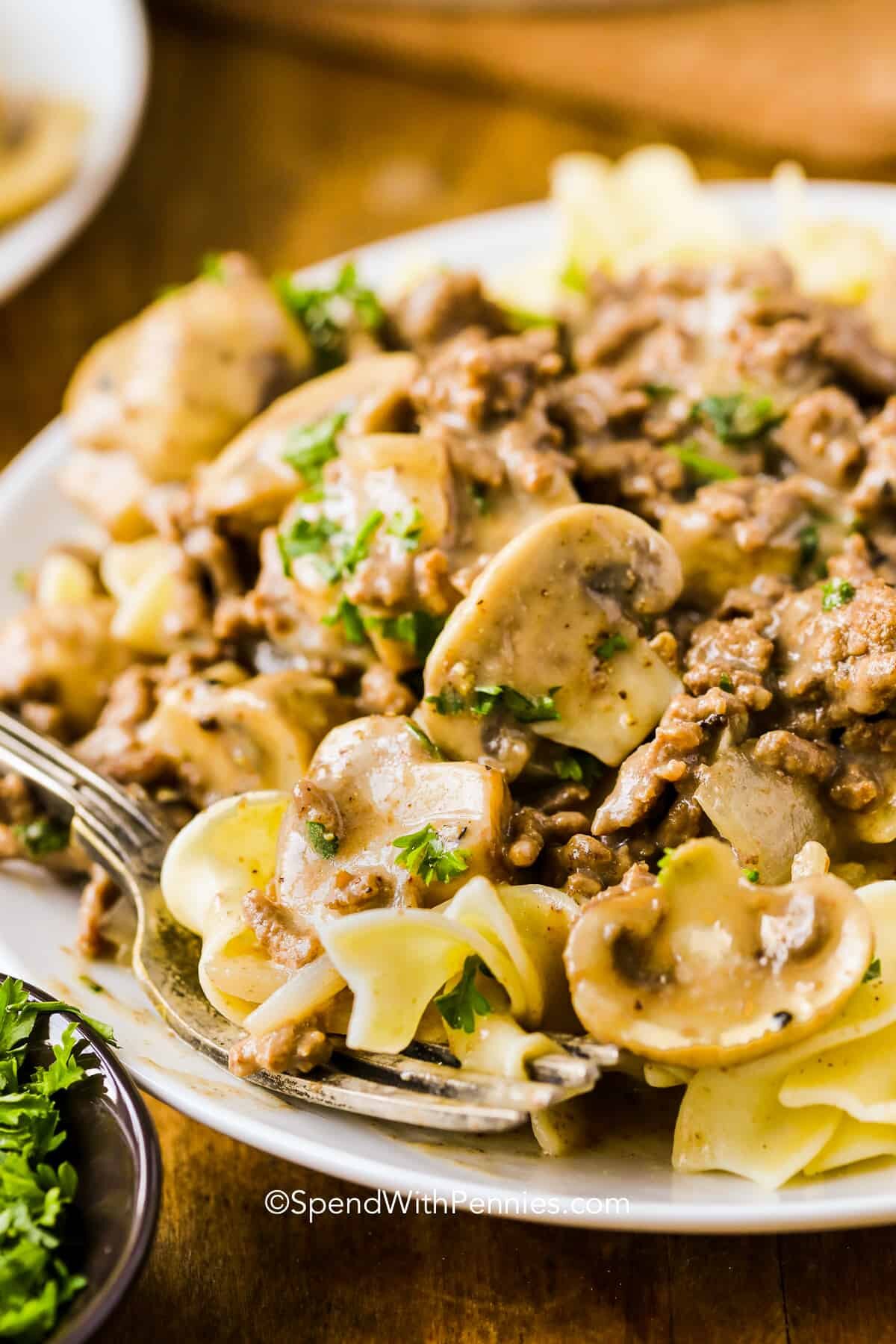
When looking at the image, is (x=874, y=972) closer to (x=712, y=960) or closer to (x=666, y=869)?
(x=712, y=960)

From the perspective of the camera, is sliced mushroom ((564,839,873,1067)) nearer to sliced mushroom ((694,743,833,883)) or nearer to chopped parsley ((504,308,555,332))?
sliced mushroom ((694,743,833,883))

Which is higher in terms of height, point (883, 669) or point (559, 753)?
point (883, 669)

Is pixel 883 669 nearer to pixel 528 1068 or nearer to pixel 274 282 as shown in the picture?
pixel 528 1068

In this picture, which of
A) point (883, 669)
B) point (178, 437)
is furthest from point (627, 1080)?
point (178, 437)

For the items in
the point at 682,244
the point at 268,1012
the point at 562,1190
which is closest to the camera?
the point at 562,1190

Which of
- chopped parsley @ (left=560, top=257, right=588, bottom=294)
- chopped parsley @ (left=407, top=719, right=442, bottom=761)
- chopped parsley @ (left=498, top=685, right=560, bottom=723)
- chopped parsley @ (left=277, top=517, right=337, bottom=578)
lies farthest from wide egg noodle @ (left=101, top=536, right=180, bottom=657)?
chopped parsley @ (left=560, top=257, right=588, bottom=294)

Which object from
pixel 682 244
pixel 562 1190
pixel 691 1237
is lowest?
pixel 691 1237
